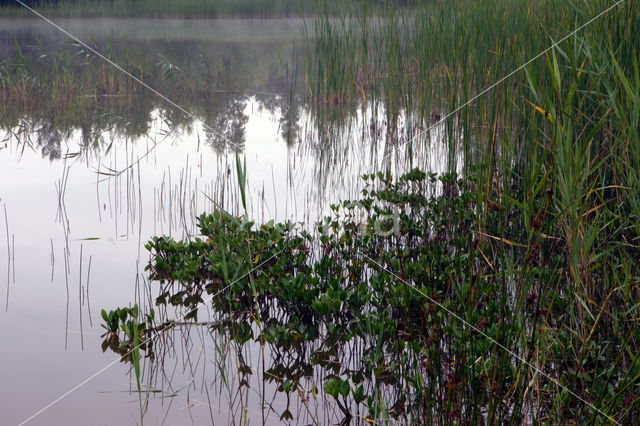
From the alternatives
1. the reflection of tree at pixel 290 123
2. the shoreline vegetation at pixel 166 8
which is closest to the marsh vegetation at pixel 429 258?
the reflection of tree at pixel 290 123

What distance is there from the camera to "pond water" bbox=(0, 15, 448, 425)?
8.30ft

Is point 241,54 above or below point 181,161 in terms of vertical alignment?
above

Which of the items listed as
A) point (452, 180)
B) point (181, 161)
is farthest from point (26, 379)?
point (181, 161)

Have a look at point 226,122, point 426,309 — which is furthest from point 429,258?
point 226,122

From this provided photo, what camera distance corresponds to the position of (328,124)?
7.46m

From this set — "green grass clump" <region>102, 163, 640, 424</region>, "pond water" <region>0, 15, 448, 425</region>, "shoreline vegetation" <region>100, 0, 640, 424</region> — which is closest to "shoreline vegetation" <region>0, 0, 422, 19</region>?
"pond water" <region>0, 15, 448, 425</region>

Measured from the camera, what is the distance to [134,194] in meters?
5.23

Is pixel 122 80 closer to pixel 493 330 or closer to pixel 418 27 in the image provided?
pixel 418 27

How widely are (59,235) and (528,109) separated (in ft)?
9.83

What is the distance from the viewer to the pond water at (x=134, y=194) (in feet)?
8.30

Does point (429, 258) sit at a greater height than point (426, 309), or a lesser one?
greater

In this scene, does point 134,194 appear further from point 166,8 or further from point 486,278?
point 166,8

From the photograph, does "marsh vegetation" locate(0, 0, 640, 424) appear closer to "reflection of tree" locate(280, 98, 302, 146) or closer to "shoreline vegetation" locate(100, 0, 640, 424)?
"shoreline vegetation" locate(100, 0, 640, 424)

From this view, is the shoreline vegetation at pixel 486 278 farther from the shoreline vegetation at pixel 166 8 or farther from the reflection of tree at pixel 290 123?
the shoreline vegetation at pixel 166 8
